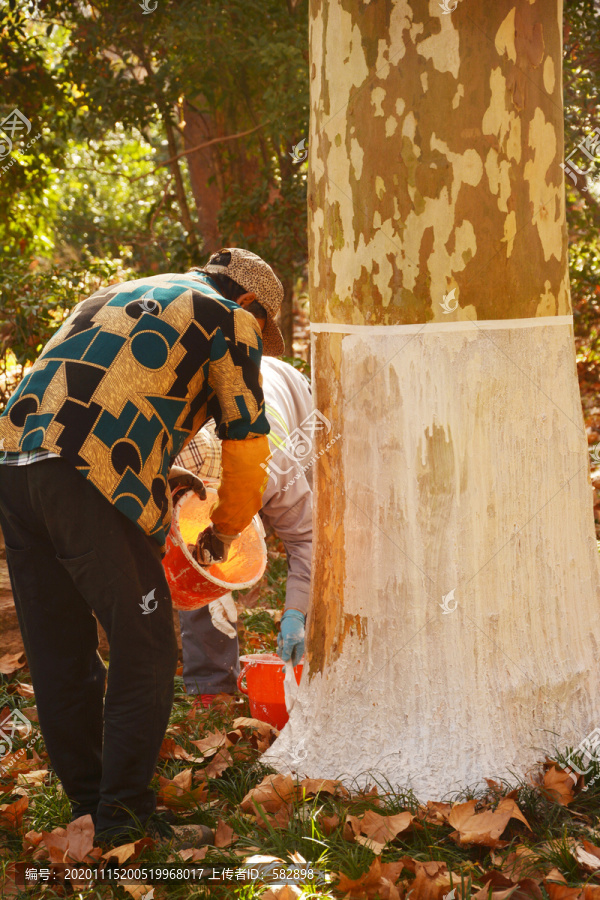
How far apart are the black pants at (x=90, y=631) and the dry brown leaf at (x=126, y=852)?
74 millimetres

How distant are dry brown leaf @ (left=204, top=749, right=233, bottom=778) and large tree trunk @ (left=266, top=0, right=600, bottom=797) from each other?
524 mm

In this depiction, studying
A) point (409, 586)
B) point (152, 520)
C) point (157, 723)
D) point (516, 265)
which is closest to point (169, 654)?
point (157, 723)

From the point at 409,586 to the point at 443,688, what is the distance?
1.08ft

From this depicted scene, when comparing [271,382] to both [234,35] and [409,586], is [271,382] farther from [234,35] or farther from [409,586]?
[234,35]

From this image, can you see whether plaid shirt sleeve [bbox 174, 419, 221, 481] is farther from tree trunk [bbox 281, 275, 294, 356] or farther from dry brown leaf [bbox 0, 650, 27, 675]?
tree trunk [bbox 281, 275, 294, 356]

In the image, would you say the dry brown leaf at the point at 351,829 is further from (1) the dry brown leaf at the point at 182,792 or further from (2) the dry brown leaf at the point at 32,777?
(2) the dry brown leaf at the point at 32,777

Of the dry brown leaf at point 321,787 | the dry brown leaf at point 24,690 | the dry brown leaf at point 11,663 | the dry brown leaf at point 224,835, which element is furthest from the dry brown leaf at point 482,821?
the dry brown leaf at point 11,663

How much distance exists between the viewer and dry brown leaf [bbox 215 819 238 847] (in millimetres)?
2508

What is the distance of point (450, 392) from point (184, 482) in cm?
120

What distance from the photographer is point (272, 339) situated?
10.7 feet

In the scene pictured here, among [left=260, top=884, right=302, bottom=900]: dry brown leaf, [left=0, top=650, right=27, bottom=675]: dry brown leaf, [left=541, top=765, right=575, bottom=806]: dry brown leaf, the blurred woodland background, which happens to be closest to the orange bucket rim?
[left=260, top=884, right=302, bottom=900]: dry brown leaf

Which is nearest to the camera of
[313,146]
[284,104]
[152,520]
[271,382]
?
[152,520]

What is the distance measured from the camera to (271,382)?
3947 mm

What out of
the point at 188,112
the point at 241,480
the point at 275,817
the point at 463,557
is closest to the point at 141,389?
the point at 241,480
